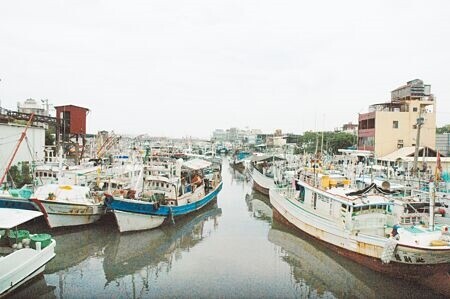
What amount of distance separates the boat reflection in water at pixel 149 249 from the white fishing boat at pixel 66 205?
76.1 inches

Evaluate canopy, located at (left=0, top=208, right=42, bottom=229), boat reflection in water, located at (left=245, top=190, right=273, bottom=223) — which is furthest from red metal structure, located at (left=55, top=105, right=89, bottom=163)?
canopy, located at (left=0, top=208, right=42, bottom=229)

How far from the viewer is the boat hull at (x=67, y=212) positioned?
15906mm

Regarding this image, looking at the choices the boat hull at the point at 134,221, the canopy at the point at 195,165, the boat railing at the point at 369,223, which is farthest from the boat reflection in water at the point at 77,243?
the boat railing at the point at 369,223

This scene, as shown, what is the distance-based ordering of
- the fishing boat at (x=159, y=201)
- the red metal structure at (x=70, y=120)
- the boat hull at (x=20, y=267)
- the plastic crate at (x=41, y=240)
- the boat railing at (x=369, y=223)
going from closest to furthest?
the boat hull at (x=20, y=267) → the plastic crate at (x=41, y=240) → the boat railing at (x=369, y=223) → the fishing boat at (x=159, y=201) → the red metal structure at (x=70, y=120)

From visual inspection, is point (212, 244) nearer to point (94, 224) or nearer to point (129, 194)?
point (129, 194)

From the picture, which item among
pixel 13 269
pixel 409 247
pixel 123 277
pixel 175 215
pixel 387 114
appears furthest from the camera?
pixel 387 114

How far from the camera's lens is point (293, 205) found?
721 inches

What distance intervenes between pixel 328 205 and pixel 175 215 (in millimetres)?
8128

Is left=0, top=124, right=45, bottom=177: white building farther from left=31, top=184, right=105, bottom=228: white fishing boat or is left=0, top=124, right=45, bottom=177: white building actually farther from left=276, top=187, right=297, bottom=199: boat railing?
left=276, top=187, right=297, bottom=199: boat railing

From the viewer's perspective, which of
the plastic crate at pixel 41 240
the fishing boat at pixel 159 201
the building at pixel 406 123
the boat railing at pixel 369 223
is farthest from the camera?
the building at pixel 406 123

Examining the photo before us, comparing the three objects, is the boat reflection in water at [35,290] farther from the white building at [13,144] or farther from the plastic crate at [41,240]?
the white building at [13,144]

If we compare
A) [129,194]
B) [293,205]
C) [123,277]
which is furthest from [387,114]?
[123,277]

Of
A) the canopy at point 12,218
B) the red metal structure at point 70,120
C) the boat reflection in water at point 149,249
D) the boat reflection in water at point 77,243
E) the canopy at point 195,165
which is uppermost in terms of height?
the red metal structure at point 70,120

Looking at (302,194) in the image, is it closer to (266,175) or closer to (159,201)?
(159,201)
